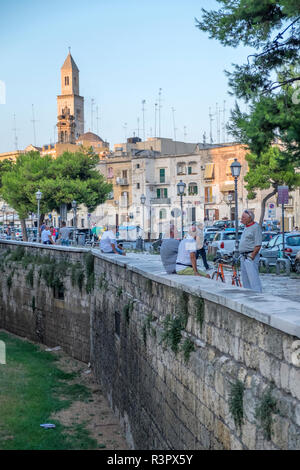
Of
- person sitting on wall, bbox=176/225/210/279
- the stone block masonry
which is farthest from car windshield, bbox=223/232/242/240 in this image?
person sitting on wall, bbox=176/225/210/279

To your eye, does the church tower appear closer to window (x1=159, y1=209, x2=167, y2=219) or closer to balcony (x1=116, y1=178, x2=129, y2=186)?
balcony (x1=116, y1=178, x2=129, y2=186)

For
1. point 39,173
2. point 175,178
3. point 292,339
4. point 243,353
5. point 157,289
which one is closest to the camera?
point 292,339

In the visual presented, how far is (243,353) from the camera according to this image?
18.7ft

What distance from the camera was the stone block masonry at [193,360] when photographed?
16.1 feet

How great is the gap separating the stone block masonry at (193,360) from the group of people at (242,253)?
0.28 meters

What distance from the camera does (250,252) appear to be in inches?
453

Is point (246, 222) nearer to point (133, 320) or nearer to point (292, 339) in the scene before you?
point (133, 320)

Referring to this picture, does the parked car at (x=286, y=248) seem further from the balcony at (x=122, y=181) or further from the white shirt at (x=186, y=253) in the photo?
the balcony at (x=122, y=181)

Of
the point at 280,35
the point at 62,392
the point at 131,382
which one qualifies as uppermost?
the point at 280,35

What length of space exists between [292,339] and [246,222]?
704 cm

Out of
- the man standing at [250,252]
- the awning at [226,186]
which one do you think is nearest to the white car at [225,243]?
the man standing at [250,252]

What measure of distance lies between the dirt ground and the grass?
181 mm

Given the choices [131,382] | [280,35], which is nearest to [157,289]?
[131,382]

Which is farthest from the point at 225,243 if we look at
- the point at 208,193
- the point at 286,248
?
the point at 208,193
